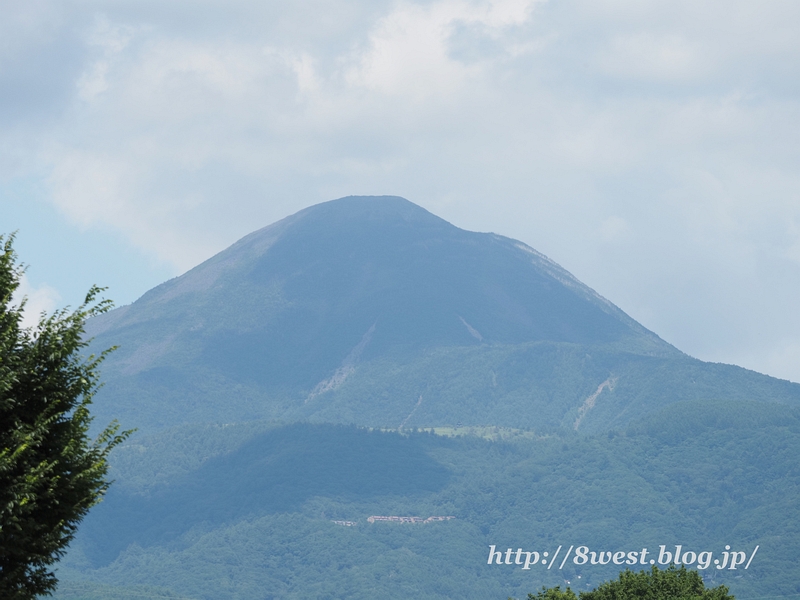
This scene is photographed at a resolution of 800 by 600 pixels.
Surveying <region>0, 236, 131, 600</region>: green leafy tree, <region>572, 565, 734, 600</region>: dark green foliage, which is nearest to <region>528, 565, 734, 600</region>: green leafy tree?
<region>572, 565, 734, 600</region>: dark green foliage

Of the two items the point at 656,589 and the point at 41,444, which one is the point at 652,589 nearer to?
the point at 656,589

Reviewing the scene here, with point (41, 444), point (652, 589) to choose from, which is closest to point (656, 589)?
point (652, 589)

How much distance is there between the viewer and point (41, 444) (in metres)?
29.2

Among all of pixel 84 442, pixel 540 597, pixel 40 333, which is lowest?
pixel 540 597

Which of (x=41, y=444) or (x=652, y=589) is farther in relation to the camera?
(x=652, y=589)

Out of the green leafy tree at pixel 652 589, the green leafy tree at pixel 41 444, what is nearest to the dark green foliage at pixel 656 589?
the green leafy tree at pixel 652 589

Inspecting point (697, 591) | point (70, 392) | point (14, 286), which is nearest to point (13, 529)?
point (70, 392)

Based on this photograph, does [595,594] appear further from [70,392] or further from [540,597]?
[70,392]

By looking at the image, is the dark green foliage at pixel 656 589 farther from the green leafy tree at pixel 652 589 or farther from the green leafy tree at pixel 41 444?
the green leafy tree at pixel 41 444

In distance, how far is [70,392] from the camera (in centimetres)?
3002

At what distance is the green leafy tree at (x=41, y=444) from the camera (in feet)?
90.2

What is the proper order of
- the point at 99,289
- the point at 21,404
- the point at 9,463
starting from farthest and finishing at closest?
the point at 99,289 < the point at 21,404 < the point at 9,463

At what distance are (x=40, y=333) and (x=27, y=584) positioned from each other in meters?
6.05

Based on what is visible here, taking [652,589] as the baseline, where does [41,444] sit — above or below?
above
